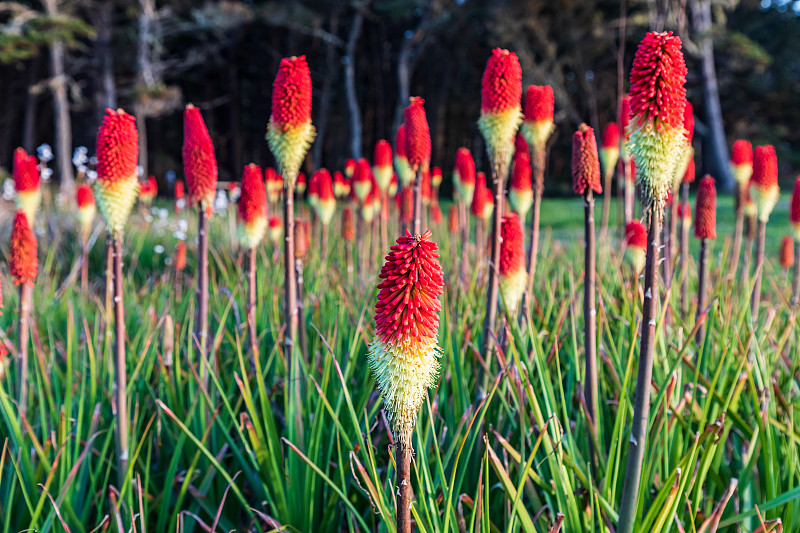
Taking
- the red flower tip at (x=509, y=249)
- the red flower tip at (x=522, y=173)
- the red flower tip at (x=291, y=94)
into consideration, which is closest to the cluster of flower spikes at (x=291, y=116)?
the red flower tip at (x=291, y=94)

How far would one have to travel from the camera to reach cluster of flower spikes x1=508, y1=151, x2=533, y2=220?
3697 millimetres

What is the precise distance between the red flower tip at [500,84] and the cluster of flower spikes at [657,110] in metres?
0.88

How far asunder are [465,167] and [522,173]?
3.72 feet

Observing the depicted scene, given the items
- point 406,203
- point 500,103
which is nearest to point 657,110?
point 500,103

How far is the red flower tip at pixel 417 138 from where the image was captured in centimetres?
338

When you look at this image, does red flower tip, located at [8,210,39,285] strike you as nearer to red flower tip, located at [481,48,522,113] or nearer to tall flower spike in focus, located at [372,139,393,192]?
red flower tip, located at [481,48,522,113]

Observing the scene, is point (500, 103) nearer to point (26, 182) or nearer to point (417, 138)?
point (417, 138)

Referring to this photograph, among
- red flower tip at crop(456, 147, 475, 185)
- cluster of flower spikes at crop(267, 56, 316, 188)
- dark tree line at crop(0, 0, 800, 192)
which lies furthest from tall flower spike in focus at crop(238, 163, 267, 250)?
dark tree line at crop(0, 0, 800, 192)

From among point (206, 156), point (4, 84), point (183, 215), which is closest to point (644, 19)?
point (183, 215)

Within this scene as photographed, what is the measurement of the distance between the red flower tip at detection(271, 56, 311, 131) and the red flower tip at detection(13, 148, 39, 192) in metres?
2.47

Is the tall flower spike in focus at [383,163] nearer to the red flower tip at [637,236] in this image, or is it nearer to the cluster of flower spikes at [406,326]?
the red flower tip at [637,236]

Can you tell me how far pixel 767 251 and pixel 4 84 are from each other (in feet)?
113

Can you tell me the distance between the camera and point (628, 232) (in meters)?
3.77

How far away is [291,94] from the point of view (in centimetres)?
245
